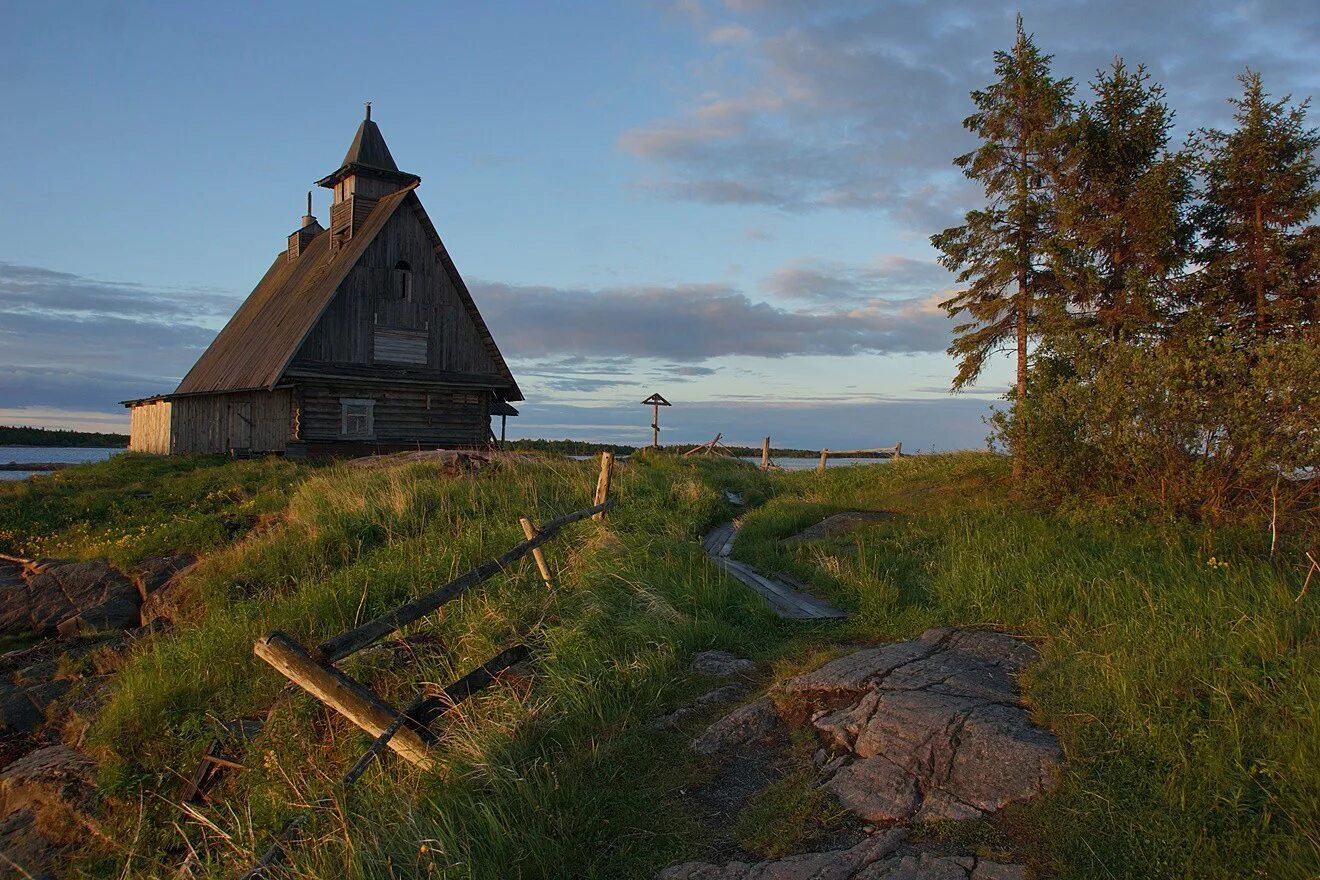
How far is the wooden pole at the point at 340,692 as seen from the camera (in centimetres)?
550

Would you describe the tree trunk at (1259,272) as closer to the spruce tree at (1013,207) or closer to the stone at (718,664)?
the spruce tree at (1013,207)

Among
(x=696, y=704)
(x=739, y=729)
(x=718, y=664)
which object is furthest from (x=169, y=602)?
(x=739, y=729)

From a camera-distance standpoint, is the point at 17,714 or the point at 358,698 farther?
the point at 17,714

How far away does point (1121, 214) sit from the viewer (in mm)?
18078

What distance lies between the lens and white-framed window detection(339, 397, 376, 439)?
25.2m

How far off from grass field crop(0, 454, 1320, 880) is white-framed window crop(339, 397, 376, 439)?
10556 mm

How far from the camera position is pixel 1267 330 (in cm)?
1747

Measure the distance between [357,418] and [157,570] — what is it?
40.7ft

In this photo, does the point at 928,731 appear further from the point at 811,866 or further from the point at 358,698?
the point at 358,698

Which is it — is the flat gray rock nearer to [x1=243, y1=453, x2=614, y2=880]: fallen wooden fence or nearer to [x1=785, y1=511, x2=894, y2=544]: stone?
[x1=243, y1=453, x2=614, y2=880]: fallen wooden fence

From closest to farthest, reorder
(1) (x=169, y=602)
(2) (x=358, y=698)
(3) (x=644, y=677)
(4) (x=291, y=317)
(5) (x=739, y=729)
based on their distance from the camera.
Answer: (5) (x=739, y=729)
(2) (x=358, y=698)
(3) (x=644, y=677)
(1) (x=169, y=602)
(4) (x=291, y=317)

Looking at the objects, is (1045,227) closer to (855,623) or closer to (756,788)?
(855,623)

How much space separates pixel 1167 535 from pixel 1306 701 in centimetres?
608

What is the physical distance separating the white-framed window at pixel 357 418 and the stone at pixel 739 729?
2212 centimetres
